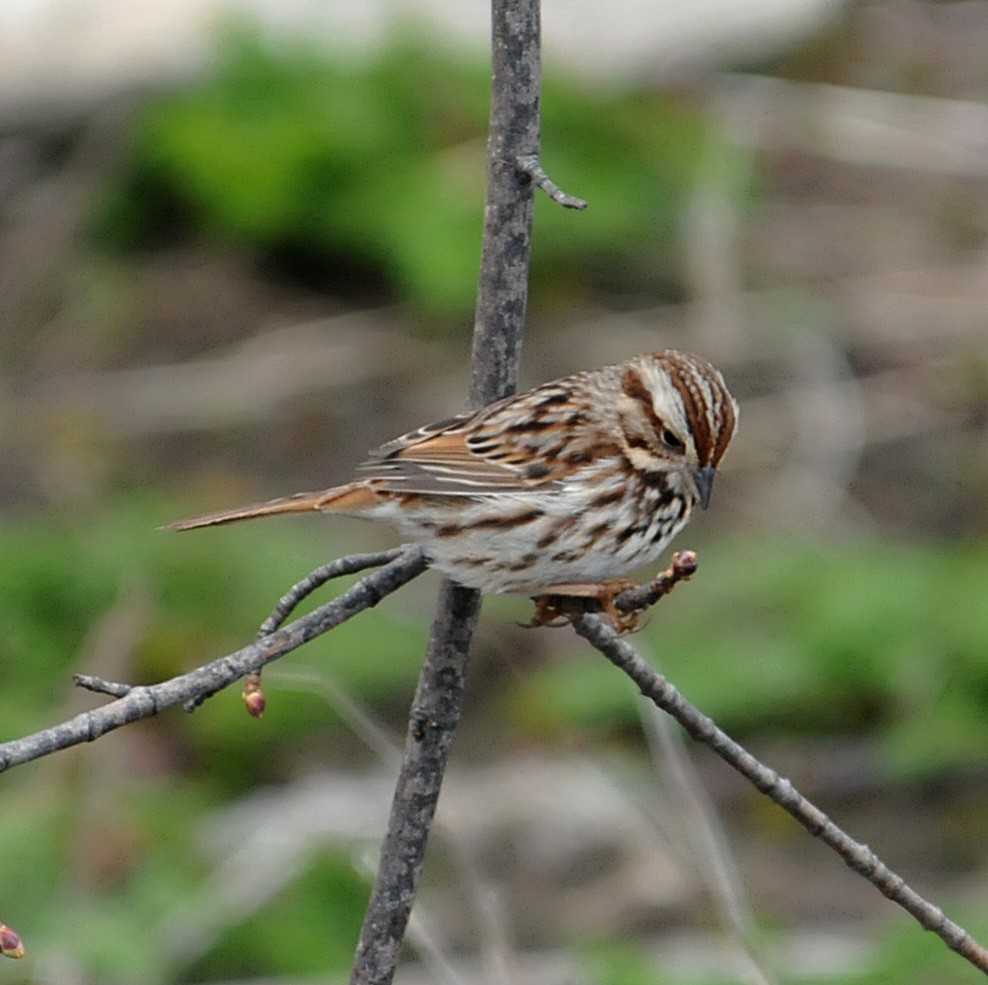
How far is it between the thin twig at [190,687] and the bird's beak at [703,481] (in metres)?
0.80

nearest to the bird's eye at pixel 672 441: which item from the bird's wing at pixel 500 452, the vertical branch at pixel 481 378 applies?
the bird's wing at pixel 500 452

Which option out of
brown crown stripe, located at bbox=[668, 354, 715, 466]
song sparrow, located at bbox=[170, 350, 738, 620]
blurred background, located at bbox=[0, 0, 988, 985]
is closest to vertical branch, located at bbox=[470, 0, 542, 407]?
song sparrow, located at bbox=[170, 350, 738, 620]

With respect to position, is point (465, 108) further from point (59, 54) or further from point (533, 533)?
point (533, 533)

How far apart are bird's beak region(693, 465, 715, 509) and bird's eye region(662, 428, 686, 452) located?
0.05m

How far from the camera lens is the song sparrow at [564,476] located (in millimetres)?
3383

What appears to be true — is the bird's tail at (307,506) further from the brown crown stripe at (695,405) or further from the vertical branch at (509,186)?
the vertical branch at (509,186)

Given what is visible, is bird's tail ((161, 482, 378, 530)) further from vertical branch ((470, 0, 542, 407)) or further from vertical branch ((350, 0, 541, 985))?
vertical branch ((470, 0, 542, 407))

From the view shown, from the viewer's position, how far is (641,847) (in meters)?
5.72

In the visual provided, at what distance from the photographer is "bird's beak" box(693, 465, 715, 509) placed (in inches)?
136

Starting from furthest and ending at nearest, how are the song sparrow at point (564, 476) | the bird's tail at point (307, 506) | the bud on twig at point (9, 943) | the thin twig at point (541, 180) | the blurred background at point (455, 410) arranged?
the blurred background at point (455, 410) → the song sparrow at point (564, 476) → the bird's tail at point (307, 506) → the thin twig at point (541, 180) → the bud on twig at point (9, 943)

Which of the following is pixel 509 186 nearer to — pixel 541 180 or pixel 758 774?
pixel 541 180

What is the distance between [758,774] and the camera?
272cm

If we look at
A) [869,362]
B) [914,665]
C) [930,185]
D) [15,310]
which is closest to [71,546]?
[15,310]

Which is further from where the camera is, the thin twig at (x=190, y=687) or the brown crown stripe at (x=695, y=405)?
the brown crown stripe at (x=695, y=405)
